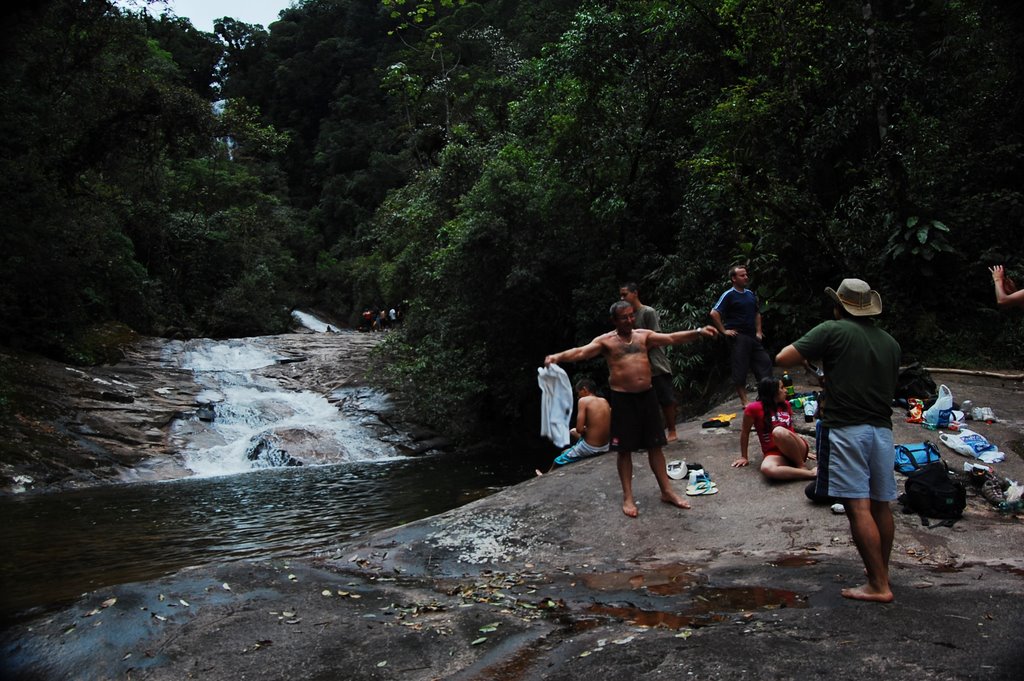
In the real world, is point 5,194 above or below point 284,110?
below

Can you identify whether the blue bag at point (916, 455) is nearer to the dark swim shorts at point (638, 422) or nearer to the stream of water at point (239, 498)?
the dark swim shorts at point (638, 422)

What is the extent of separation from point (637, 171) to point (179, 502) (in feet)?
37.8

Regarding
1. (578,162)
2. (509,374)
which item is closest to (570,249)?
(578,162)

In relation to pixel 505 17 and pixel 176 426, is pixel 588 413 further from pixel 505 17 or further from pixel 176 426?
pixel 505 17

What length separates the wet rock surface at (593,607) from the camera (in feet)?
12.0

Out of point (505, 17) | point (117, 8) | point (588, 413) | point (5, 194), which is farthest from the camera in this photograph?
point (505, 17)

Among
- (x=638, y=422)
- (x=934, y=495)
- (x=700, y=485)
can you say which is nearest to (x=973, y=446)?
(x=934, y=495)

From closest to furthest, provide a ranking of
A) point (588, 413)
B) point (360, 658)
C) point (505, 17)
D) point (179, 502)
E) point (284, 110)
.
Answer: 1. point (360, 658)
2. point (588, 413)
3. point (179, 502)
4. point (505, 17)
5. point (284, 110)

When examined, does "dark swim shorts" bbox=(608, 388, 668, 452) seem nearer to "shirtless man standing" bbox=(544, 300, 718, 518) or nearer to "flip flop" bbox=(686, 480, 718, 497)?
"shirtless man standing" bbox=(544, 300, 718, 518)

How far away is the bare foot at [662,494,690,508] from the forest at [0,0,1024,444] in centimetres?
651

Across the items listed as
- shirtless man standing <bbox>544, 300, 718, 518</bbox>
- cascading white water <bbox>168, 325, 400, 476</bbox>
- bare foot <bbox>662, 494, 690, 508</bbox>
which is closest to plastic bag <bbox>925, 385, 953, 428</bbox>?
bare foot <bbox>662, 494, 690, 508</bbox>

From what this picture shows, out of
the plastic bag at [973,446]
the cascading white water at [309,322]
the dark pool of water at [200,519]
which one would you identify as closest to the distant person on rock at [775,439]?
the plastic bag at [973,446]

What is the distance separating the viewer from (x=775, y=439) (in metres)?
7.04

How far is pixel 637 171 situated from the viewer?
16.8 metres
